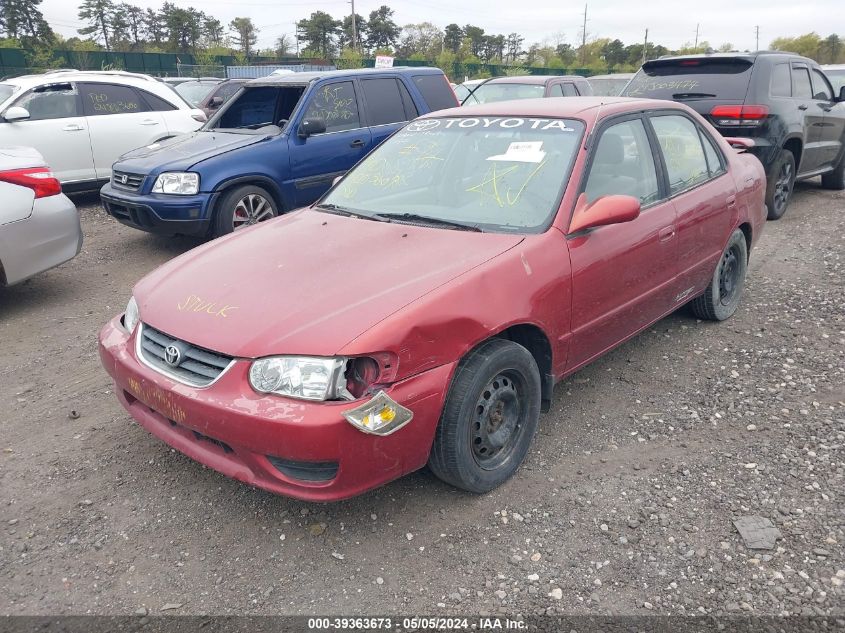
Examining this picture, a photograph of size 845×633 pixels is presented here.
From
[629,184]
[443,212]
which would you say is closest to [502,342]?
[443,212]

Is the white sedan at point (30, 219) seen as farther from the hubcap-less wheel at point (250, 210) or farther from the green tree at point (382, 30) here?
the green tree at point (382, 30)

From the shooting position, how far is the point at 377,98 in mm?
7406

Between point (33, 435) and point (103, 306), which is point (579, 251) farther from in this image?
point (103, 306)

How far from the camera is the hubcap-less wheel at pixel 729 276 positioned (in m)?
4.89

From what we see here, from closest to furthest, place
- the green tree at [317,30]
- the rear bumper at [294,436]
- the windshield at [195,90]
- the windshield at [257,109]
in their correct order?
the rear bumper at [294,436]
the windshield at [257,109]
the windshield at [195,90]
the green tree at [317,30]

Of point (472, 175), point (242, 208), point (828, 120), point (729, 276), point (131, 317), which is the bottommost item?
point (729, 276)

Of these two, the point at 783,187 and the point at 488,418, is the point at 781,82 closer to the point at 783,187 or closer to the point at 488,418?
the point at 783,187

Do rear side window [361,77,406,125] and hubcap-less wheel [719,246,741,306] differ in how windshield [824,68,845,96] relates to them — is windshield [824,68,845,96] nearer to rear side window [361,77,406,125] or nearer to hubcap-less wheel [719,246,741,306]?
rear side window [361,77,406,125]

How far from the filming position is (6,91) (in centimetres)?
859

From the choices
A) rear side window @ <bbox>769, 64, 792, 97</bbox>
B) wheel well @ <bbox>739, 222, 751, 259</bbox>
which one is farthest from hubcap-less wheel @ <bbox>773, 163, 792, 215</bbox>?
wheel well @ <bbox>739, 222, 751, 259</bbox>

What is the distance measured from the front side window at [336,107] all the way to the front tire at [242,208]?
976 millimetres

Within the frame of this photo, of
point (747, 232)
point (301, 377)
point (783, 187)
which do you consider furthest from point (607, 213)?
point (783, 187)

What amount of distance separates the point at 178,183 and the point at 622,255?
4316 millimetres

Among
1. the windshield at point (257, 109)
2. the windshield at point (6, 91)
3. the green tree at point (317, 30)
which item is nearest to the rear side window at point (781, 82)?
the windshield at point (257, 109)
